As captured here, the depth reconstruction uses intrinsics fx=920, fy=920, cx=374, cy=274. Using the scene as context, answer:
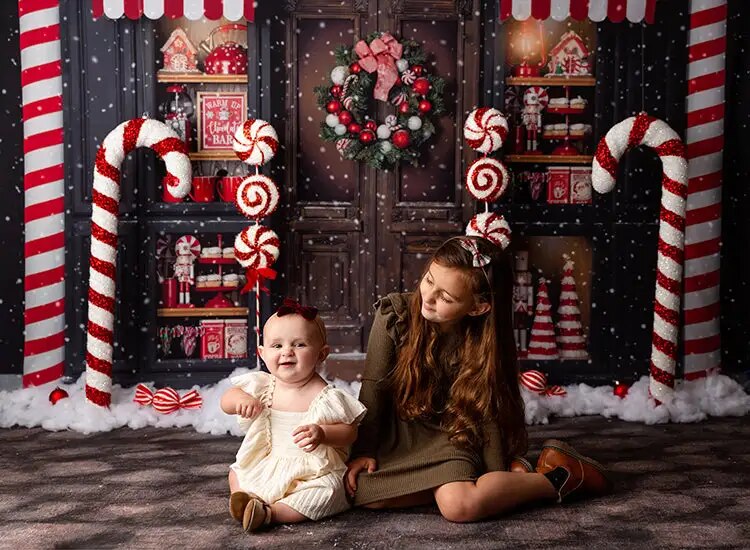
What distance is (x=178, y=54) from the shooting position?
526cm

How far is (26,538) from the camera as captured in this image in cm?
301

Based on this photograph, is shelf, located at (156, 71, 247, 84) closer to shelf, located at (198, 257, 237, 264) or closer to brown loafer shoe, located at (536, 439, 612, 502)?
shelf, located at (198, 257, 237, 264)

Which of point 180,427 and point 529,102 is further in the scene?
point 529,102

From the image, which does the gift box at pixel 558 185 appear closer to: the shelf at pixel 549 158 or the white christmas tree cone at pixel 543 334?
the shelf at pixel 549 158

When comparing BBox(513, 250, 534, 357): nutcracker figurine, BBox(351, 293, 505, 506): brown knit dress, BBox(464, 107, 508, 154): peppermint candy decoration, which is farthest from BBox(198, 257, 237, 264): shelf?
BBox(351, 293, 505, 506): brown knit dress

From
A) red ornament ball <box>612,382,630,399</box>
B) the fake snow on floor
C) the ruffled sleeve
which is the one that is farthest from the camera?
red ornament ball <box>612,382,630,399</box>

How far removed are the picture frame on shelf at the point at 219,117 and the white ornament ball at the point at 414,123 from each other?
38.0 inches

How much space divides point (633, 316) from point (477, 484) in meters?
2.54

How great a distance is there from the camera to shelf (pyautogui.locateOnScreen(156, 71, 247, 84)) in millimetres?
5195

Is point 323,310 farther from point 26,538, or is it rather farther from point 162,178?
point 26,538

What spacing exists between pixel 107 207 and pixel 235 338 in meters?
1.15

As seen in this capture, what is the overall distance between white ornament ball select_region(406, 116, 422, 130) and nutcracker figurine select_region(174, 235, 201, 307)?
1.40m

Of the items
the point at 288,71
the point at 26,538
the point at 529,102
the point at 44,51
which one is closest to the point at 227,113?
the point at 288,71

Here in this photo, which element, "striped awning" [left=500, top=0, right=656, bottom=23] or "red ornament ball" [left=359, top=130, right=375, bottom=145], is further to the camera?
"red ornament ball" [left=359, top=130, right=375, bottom=145]
